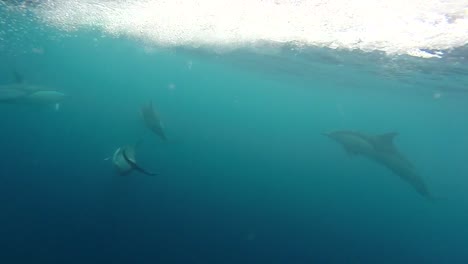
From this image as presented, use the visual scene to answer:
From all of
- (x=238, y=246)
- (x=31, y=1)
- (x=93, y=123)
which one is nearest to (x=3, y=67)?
(x=93, y=123)

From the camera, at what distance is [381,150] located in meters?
15.9

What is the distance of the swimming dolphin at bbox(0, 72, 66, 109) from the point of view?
17.0 metres

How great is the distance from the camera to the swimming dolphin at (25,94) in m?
17.0

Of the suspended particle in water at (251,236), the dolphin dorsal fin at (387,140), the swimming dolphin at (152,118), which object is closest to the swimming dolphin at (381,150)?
the dolphin dorsal fin at (387,140)

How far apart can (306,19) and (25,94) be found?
14.6 metres

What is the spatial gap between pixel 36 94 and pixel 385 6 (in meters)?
16.7

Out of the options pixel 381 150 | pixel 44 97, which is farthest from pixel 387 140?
pixel 44 97

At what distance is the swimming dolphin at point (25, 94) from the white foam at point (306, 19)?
15.3 ft

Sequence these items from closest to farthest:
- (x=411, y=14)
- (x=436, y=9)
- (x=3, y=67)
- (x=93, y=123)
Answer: (x=436, y=9) < (x=411, y=14) < (x=93, y=123) < (x=3, y=67)

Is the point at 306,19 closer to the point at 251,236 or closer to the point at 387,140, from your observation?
the point at 387,140

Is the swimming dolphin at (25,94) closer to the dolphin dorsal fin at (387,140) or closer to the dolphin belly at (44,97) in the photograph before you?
the dolphin belly at (44,97)

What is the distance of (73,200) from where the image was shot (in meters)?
16.5

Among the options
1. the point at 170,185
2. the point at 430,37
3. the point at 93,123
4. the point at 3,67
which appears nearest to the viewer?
the point at 430,37

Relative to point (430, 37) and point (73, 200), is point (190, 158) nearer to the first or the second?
point (73, 200)
